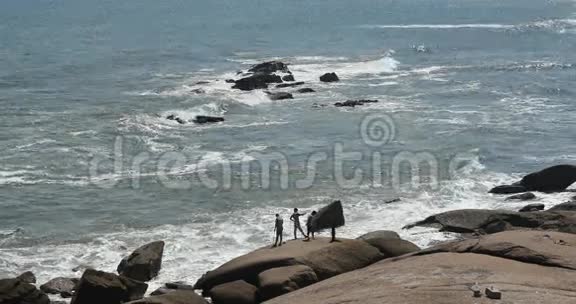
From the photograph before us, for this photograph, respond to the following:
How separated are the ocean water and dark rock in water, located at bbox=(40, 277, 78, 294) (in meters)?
1.42

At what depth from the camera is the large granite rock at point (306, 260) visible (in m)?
21.1

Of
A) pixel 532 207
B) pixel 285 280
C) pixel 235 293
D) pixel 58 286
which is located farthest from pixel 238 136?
pixel 285 280

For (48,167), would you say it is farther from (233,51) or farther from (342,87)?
(233,51)

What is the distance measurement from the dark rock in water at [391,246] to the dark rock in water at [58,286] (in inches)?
351

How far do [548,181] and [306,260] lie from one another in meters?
16.6

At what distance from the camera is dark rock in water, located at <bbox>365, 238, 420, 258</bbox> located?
22.4 metres

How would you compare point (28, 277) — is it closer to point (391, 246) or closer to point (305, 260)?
point (305, 260)

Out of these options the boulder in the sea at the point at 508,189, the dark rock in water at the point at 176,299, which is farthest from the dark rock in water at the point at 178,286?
the boulder in the sea at the point at 508,189

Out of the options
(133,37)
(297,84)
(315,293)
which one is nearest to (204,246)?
(315,293)

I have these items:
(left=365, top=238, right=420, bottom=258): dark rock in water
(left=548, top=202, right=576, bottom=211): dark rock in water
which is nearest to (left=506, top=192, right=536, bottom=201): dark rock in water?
(left=548, top=202, right=576, bottom=211): dark rock in water

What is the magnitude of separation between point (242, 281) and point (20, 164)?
21161mm

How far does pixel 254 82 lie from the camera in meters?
59.5

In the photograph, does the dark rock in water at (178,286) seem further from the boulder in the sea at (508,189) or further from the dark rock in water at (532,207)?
the boulder in the sea at (508,189)

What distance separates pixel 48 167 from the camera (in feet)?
126
